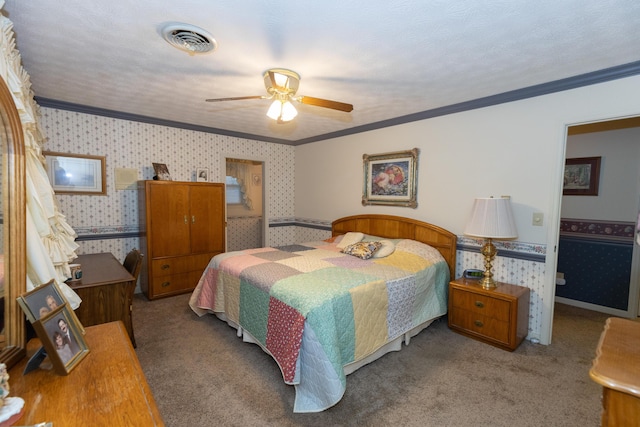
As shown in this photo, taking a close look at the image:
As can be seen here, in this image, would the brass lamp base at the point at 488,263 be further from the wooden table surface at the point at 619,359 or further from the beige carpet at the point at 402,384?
the wooden table surface at the point at 619,359

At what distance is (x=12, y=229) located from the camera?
3.92ft

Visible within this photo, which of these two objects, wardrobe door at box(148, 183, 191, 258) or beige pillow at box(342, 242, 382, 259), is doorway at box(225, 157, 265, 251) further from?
beige pillow at box(342, 242, 382, 259)

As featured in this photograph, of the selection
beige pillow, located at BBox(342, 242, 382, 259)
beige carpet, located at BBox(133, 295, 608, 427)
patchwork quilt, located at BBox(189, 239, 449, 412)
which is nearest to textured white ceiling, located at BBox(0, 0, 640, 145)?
beige pillow, located at BBox(342, 242, 382, 259)

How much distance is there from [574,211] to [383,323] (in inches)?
130

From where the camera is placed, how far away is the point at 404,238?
384cm

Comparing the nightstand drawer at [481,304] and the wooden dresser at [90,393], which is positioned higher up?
the wooden dresser at [90,393]

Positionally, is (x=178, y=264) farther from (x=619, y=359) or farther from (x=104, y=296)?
(x=619, y=359)

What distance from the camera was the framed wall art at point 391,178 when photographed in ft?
12.5

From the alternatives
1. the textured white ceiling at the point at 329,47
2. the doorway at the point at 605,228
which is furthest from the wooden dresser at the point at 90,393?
the doorway at the point at 605,228

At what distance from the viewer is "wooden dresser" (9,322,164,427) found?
3.03 ft

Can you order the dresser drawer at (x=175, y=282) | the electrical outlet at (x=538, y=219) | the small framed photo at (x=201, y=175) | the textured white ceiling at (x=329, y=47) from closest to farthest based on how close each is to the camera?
1. the textured white ceiling at (x=329, y=47)
2. the electrical outlet at (x=538, y=219)
3. the dresser drawer at (x=175, y=282)
4. the small framed photo at (x=201, y=175)

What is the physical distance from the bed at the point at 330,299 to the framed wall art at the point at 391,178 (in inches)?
14.0

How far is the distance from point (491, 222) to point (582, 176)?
2163 millimetres

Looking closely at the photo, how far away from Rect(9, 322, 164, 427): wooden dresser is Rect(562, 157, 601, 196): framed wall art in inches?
194
